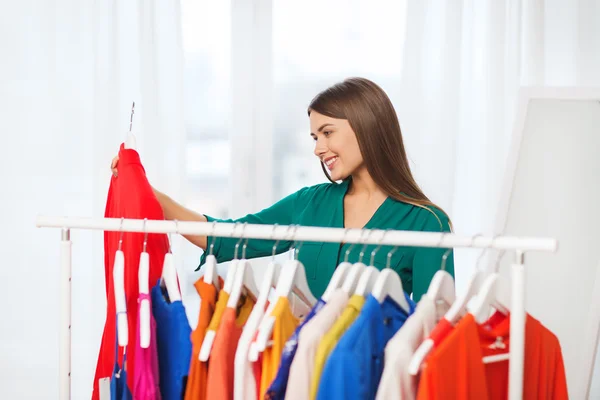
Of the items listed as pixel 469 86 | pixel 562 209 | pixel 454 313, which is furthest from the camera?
pixel 469 86

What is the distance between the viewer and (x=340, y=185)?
2.38m

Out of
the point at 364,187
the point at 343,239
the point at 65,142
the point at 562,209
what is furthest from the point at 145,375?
the point at 65,142

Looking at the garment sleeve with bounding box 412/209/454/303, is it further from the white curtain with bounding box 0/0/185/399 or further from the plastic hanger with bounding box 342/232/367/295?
the white curtain with bounding box 0/0/185/399

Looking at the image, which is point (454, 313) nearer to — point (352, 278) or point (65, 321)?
point (352, 278)

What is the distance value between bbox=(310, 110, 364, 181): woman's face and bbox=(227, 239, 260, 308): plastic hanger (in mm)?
603

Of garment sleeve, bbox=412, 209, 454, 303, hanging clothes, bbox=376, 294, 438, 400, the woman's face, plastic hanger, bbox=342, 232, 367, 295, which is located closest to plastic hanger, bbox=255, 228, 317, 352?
plastic hanger, bbox=342, 232, 367, 295

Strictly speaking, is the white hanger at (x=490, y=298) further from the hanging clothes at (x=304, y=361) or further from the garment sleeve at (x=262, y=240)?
the garment sleeve at (x=262, y=240)

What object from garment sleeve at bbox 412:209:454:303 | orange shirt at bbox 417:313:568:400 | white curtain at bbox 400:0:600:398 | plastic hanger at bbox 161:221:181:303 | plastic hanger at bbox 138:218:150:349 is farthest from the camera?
white curtain at bbox 400:0:600:398

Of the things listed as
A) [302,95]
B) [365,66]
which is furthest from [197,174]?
[365,66]

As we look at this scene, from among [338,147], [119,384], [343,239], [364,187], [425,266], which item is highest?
[338,147]

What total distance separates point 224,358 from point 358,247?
69cm

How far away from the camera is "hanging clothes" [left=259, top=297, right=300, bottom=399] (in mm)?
1512

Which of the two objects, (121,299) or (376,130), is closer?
(121,299)

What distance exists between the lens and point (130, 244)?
6.03ft
